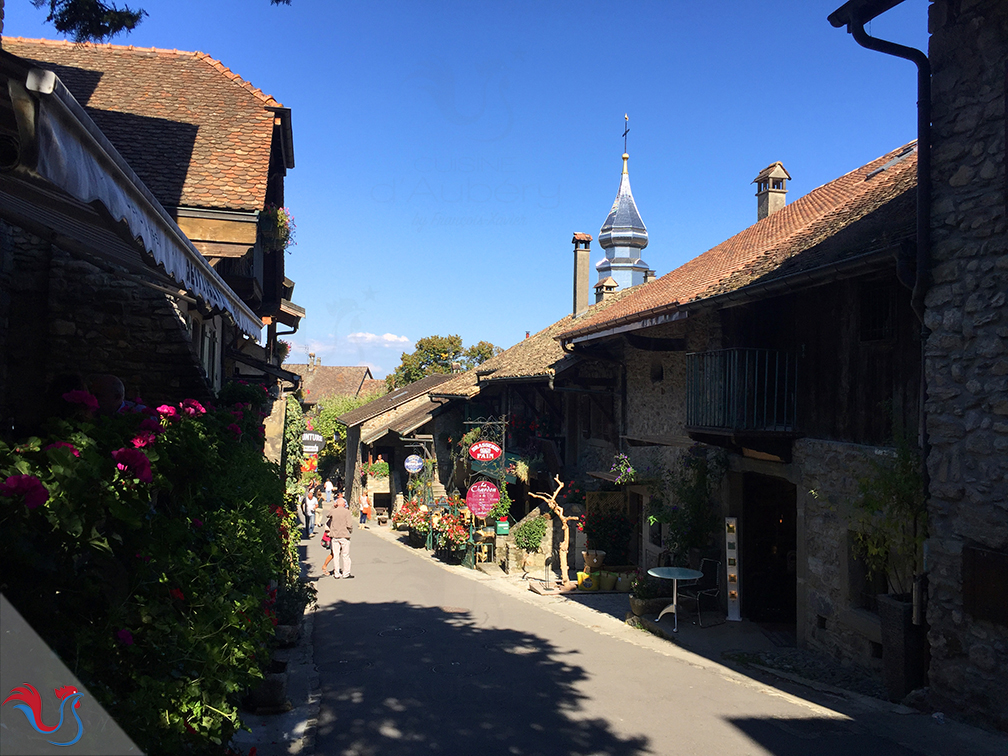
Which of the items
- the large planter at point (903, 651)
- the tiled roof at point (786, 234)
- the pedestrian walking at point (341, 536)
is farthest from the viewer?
the pedestrian walking at point (341, 536)

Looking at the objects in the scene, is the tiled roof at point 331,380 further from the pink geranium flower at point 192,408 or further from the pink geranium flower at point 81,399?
the pink geranium flower at point 81,399

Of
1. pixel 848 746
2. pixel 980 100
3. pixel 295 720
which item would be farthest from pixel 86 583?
pixel 980 100

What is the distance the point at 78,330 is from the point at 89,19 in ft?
11.4

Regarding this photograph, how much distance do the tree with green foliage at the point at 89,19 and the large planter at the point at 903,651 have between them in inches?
373

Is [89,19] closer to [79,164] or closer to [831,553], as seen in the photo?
[79,164]

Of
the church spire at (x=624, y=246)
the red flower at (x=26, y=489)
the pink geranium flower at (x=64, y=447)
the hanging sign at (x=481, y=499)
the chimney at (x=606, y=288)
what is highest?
the church spire at (x=624, y=246)

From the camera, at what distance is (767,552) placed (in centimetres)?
1195

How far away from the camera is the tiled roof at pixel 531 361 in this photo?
19.3 metres

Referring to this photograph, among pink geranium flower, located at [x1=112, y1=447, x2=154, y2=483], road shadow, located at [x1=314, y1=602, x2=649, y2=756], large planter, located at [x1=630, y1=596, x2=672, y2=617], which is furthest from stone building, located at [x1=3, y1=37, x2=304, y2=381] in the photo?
large planter, located at [x1=630, y1=596, x2=672, y2=617]

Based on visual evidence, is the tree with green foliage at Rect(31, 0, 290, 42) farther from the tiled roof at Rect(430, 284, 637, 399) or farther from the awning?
the tiled roof at Rect(430, 284, 637, 399)

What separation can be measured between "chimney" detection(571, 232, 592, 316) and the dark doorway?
14.7 metres

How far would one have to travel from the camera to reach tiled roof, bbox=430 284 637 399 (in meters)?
19.3

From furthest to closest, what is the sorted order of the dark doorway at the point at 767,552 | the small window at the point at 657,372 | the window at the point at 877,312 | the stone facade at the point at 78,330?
1. the small window at the point at 657,372
2. the dark doorway at the point at 767,552
3. the window at the point at 877,312
4. the stone facade at the point at 78,330

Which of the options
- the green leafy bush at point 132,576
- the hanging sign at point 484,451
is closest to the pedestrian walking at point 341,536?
the hanging sign at point 484,451
